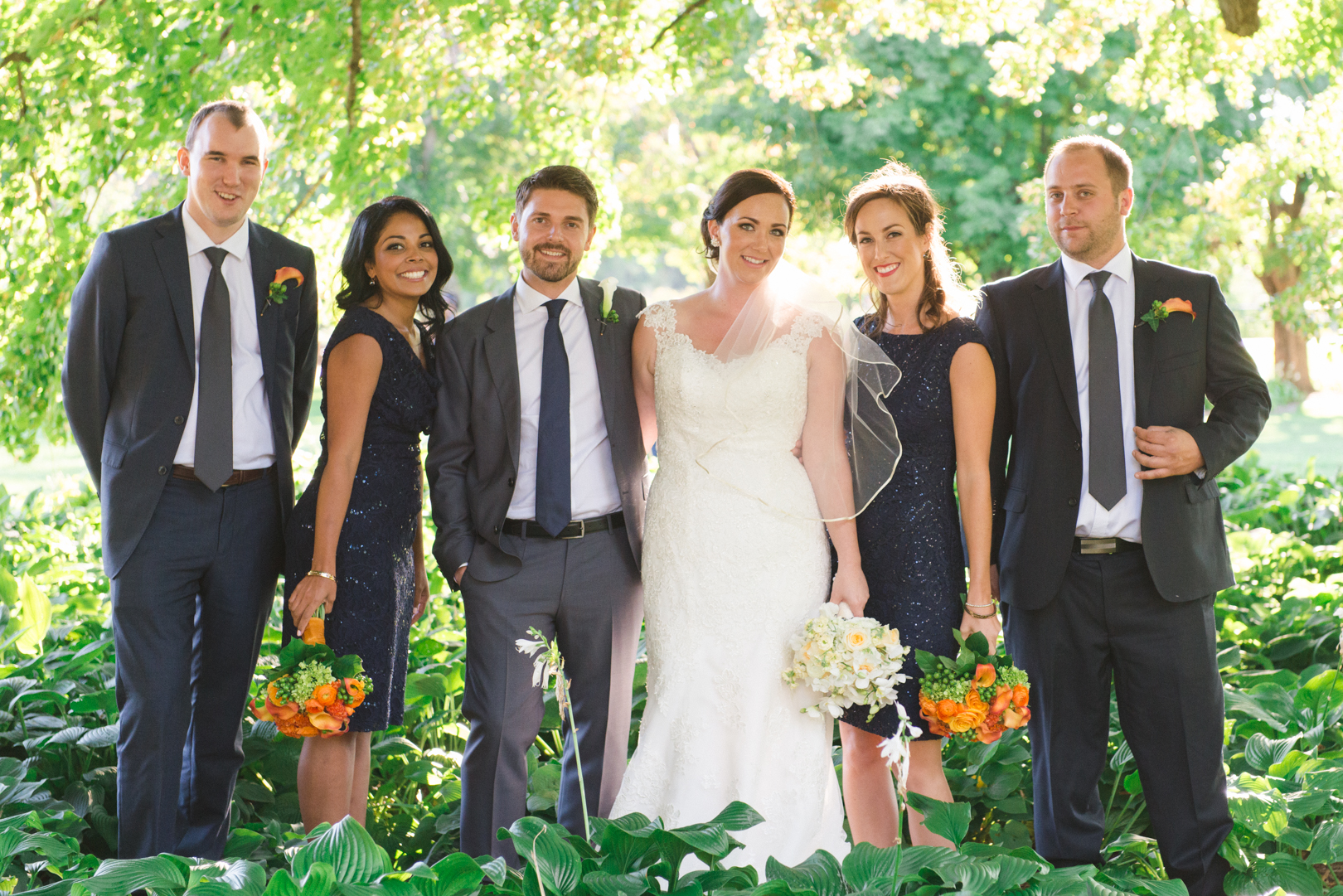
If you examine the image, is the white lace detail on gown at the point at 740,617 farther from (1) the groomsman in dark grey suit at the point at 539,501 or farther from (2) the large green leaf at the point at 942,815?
(2) the large green leaf at the point at 942,815

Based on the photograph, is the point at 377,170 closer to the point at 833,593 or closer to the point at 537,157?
the point at 537,157

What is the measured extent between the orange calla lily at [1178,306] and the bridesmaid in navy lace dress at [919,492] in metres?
0.56

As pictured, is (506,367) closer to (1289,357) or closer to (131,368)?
(131,368)

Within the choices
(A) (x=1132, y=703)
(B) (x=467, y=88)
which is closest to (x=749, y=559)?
(A) (x=1132, y=703)

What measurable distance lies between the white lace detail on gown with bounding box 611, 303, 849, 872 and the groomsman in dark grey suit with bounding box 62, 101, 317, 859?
1237 millimetres

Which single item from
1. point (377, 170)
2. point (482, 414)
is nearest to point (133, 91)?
point (377, 170)

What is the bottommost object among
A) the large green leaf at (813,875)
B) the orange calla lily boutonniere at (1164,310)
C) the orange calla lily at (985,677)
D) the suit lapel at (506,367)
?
the large green leaf at (813,875)

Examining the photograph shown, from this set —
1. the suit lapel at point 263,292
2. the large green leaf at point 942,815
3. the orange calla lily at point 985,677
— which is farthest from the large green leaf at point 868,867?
the suit lapel at point 263,292

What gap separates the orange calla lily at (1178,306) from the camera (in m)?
3.12

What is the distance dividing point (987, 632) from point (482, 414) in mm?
1569

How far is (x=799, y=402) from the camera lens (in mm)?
3070

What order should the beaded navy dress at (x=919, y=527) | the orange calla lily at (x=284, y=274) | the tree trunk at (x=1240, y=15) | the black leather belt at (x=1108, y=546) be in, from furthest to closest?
the tree trunk at (x=1240, y=15), the orange calla lily at (x=284, y=274), the black leather belt at (x=1108, y=546), the beaded navy dress at (x=919, y=527)

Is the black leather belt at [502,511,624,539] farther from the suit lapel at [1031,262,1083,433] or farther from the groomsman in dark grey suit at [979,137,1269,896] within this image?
the suit lapel at [1031,262,1083,433]

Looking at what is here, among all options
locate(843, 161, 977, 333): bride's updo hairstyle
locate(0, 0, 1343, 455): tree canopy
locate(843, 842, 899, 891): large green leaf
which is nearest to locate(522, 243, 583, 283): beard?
locate(843, 161, 977, 333): bride's updo hairstyle
